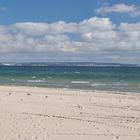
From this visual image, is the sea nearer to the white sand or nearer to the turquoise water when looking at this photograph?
the turquoise water

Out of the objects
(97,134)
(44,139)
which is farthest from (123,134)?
(44,139)

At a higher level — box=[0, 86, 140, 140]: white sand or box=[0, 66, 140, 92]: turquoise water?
box=[0, 66, 140, 92]: turquoise water

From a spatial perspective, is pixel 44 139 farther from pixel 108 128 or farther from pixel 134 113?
pixel 134 113

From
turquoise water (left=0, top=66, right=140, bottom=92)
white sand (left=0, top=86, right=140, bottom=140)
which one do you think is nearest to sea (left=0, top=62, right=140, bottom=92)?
turquoise water (left=0, top=66, right=140, bottom=92)

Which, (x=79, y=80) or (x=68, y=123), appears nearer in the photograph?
(x=68, y=123)

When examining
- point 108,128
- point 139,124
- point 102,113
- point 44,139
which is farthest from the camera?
point 102,113

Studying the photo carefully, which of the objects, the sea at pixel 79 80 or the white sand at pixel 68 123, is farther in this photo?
the sea at pixel 79 80

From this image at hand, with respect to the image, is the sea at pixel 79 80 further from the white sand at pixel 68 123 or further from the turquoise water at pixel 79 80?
the white sand at pixel 68 123

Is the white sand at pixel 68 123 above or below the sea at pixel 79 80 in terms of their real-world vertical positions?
below

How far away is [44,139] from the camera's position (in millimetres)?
12211

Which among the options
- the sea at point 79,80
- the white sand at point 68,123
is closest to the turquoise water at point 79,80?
the sea at point 79,80

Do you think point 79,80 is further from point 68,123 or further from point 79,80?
point 68,123

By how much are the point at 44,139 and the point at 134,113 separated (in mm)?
7973

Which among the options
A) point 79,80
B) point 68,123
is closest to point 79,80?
point 79,80
